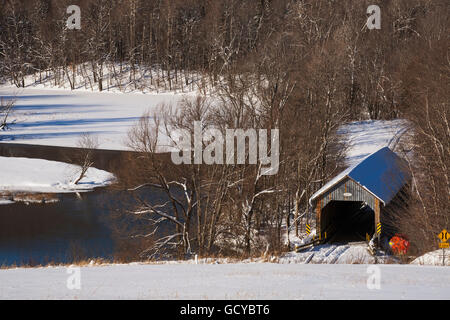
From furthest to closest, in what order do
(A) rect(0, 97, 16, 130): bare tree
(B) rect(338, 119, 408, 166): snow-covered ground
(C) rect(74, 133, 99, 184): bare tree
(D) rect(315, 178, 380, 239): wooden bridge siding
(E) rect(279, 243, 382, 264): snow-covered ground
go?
(A) rect(0, 97, 16, 130): bare tree → (B) rect(338, 119, 408, 166): snow-covered ground → (C) rect(74, 133, 99, 184): bare tree → (D) rect(315, 178, 380, 239): wooden bridge siding → (E) rect(279, 243, 382, 264): snow-covered ground

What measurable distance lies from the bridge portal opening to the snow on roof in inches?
82.8

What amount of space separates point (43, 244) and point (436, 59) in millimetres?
32927

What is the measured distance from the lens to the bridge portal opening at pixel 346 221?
26.9m

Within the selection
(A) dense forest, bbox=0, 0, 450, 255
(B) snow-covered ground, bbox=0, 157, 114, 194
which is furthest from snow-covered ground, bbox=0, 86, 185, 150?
(B) snow-covered ground, bbox=0, 157, 114, 194

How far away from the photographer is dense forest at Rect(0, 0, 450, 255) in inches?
979

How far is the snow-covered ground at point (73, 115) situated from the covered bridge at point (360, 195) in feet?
58.6

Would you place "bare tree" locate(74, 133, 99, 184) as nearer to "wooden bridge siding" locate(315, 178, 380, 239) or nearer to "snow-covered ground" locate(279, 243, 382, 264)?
"wooden bridge siding" locate(315, 178, 380, 239)

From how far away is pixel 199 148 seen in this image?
25141mm

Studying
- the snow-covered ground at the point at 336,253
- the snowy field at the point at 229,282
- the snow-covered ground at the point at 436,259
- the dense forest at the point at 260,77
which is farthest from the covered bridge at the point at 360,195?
the snowy field at the point at 229,282

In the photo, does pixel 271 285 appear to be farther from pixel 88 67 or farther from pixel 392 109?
pixel 88 67

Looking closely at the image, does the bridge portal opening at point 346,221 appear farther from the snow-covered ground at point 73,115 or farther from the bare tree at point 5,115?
the bare tree at point 5,115

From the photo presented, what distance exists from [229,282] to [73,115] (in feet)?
161
